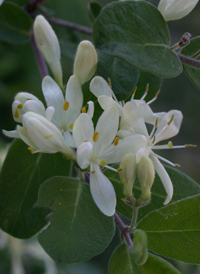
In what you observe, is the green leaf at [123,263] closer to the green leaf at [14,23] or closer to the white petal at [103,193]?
the white petal at [103,193]

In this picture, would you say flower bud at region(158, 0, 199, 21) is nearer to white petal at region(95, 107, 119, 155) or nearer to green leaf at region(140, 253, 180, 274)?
white petal at region(95, 107, 119, 155)

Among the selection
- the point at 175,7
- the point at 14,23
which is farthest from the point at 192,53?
the point at 14,23

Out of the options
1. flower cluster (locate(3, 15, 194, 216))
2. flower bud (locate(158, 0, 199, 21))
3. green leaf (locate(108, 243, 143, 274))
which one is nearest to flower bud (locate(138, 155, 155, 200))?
flower cluster (locate(3, 15, 194, 216))

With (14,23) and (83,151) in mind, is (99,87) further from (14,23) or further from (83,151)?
(14,23)

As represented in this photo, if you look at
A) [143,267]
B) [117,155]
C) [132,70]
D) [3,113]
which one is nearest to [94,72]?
[132,70]

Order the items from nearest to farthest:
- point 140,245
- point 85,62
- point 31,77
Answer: point 140,245
point 85,62
point 31,77

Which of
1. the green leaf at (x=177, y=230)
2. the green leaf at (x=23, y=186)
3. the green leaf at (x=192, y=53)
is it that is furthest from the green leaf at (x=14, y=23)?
the green leaf at (x=177, y=230)

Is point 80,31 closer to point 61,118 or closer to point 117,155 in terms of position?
point 61,118
